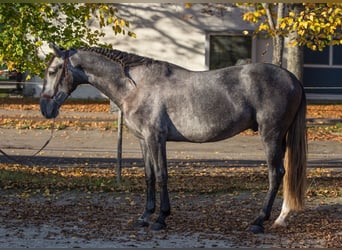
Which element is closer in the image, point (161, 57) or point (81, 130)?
point (81, 130)

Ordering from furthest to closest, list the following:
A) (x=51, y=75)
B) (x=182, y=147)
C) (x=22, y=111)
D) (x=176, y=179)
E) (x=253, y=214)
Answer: (x=22, y=111)
(x=182, y=147)
(x=176, y=179)
(x=253, y=214)
(x=51, y=75)

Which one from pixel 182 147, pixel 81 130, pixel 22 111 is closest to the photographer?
pixel 182 147

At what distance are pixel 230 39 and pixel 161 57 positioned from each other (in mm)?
2767

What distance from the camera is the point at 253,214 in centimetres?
1078

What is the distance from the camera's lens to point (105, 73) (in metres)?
10.1

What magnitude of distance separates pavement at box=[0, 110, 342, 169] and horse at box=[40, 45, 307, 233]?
566 cm

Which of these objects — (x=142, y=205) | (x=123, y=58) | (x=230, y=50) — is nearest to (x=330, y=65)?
(x=230, y=50)

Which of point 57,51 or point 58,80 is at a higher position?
point 57,51

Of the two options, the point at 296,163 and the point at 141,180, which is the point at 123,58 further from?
the point at 141,180

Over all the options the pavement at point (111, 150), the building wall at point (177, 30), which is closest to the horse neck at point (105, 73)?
the pavement at point (111, 150)

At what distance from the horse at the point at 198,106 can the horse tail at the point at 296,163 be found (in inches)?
0.5

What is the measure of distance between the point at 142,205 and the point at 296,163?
2.39 m

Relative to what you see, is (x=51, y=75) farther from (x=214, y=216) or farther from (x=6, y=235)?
(x=214, y=216)

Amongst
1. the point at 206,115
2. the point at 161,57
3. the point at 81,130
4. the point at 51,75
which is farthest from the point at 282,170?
the point at 161,57
